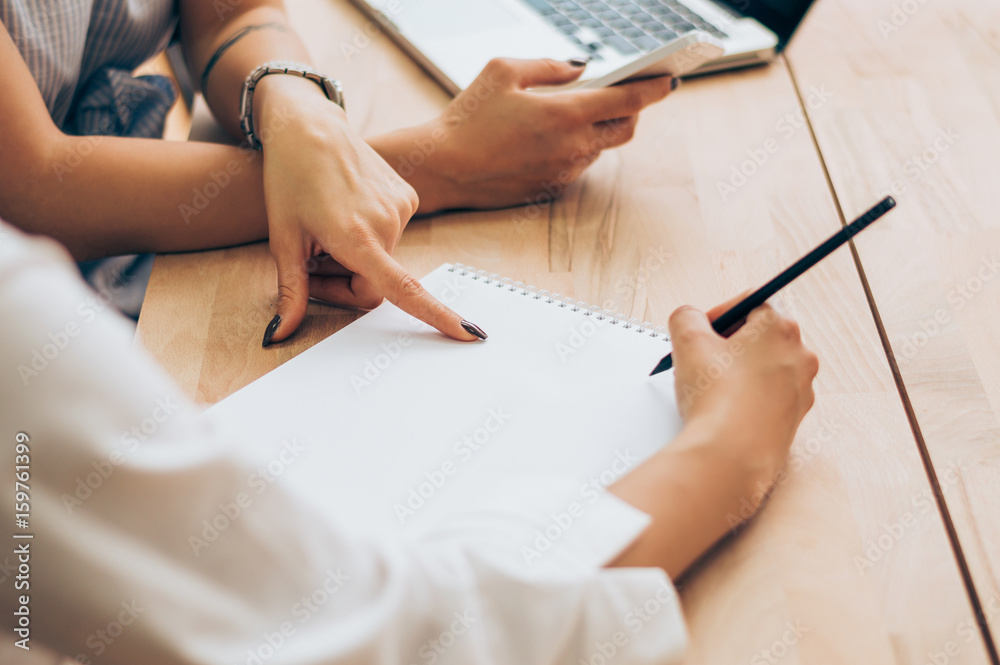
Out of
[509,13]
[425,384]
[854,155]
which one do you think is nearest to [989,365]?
[854,155]

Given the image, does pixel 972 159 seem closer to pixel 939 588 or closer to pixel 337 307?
pixel 939 588

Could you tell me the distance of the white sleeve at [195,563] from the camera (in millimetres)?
277

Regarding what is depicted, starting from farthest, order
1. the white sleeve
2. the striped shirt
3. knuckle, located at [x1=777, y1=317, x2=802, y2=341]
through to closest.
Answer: the striped shirt
knuckle, located at [x1=777, y1=317, x2=802, y2=341]
the white sleeve

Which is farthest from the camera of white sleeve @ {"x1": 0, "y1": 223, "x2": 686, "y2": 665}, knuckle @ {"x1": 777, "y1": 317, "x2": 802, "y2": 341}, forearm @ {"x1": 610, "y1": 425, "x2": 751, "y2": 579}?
knuckle @ {"x1": 777, "y1": 317, "x2": 802, "y2": 341}

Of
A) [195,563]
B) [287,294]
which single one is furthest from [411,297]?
[195,563]

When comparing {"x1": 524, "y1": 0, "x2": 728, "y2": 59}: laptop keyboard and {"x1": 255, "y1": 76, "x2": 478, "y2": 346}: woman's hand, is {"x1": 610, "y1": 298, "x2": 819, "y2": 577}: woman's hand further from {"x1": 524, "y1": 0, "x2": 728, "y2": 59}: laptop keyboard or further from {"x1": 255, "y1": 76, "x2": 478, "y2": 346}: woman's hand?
{"x1": 524, "y1": 0, "x2": 728, "y2": 59}: laptop keyboard

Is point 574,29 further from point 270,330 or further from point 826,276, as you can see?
point 270,330

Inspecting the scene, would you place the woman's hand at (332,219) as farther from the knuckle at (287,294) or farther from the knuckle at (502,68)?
the knuckle at (502,68)

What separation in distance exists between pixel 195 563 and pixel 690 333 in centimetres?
37

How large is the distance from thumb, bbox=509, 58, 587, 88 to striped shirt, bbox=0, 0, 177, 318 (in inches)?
19.3

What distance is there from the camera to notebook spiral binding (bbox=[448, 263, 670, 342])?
60 centimetres

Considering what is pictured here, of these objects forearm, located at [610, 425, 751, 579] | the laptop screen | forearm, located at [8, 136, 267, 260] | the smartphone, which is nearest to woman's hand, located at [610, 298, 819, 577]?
forearm, located at [610, 425, 751, 579]

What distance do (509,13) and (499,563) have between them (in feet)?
2.95

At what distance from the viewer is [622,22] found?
3.30 ft
